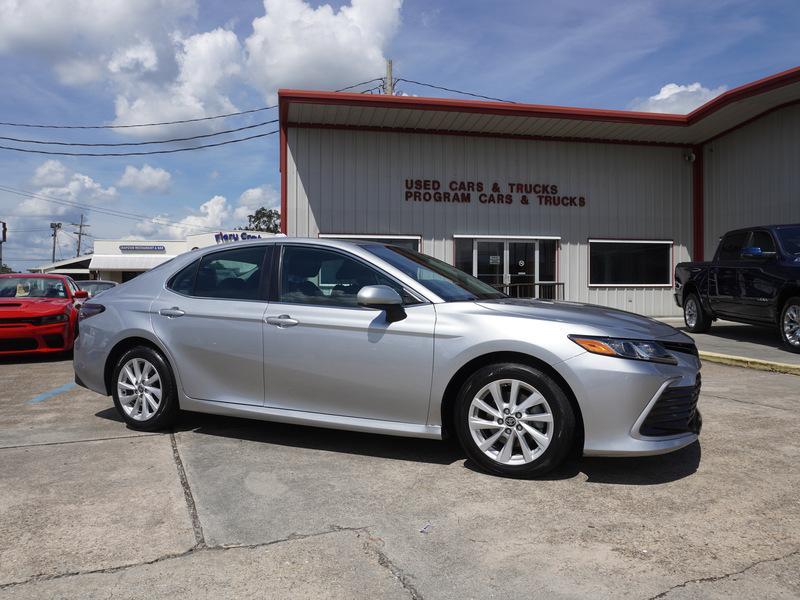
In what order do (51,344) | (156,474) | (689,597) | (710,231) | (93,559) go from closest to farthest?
1. (689,597)
2. (93,559)
3. (156,474)
4. (51,344)
5. (710,231)

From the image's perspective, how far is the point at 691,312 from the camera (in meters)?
11.3

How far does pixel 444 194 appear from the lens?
1466cm

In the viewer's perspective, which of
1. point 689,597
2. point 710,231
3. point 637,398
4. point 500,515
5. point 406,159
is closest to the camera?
point 689,597

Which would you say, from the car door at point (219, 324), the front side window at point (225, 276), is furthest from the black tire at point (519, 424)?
the front side window at point (225, 276)

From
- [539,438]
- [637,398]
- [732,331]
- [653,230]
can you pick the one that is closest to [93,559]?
[539,438]

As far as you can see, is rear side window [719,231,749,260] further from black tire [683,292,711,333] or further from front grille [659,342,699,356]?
front grille [659,342,699,356]

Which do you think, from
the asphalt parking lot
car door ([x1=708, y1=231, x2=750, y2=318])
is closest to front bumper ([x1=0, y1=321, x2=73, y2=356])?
the asphalt parking lot

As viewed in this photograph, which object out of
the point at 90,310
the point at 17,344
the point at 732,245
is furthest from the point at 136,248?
the point at 90,310

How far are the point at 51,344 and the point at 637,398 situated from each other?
8.68m

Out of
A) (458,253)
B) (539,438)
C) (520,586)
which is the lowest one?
(520,586)

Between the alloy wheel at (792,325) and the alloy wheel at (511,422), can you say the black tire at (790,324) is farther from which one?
the alloy wheel at (511,422)

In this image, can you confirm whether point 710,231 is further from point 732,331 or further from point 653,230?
point 732,331

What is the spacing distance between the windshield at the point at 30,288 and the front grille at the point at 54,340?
1.18m

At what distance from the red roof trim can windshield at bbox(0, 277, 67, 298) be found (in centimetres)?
547
